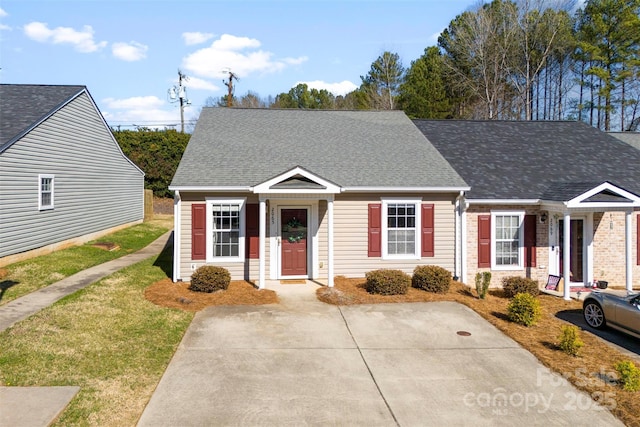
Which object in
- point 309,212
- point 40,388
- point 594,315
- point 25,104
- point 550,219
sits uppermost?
point 25,104

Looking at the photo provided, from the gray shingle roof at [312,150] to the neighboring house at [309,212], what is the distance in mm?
63

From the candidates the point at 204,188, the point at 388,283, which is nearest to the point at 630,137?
the point at 388,283

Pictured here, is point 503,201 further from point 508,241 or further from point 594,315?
point 594,315

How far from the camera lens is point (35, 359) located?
23.9ft

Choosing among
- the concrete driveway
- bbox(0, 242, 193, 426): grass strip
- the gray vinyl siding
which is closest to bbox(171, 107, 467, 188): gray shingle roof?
the gray vinyl siding

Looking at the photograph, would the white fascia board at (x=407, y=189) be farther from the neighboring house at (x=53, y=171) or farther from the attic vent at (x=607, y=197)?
the neighboring house at (x=53, y=171)

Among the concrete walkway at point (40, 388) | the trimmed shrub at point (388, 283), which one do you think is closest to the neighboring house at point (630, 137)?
the trimmed shrub at point (388, 283)

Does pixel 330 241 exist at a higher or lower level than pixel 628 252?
higher

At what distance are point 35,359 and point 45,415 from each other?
2.15m

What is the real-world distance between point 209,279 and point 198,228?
1.88m

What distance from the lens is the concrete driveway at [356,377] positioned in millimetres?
5953

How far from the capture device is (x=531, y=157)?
16.3 m

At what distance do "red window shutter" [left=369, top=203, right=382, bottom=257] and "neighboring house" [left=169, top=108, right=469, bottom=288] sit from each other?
0.03 m

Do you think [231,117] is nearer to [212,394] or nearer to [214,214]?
[214,214]
